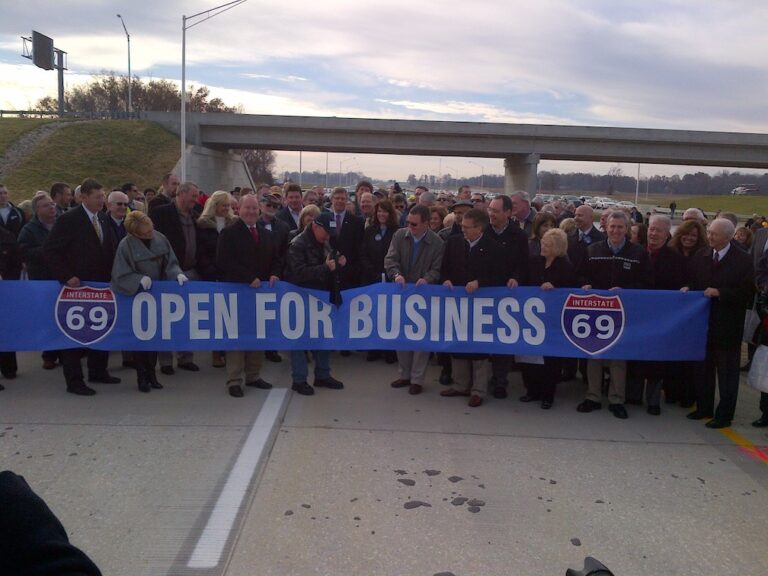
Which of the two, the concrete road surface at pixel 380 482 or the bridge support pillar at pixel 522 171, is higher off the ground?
the bridge support pillar at pixel 522 171

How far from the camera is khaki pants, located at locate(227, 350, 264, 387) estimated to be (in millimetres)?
6605

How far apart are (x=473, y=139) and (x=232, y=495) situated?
4679 cm

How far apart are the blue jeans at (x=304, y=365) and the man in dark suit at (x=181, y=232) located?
1.50m

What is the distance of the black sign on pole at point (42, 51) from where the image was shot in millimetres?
51866

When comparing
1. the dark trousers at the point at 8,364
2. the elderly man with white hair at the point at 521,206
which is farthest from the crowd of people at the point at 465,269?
the elderly man with white hair at the point at 521,206

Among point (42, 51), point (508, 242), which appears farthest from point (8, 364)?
point (42, 51)

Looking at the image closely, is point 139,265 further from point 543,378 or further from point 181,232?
point 543,378

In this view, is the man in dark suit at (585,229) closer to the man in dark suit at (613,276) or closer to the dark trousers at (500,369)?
the man in dark suit at (613,276)

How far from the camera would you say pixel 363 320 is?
22.3 feet

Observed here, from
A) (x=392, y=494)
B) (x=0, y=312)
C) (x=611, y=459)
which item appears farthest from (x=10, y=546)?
(x=0, y=312)

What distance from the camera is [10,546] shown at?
1.22m

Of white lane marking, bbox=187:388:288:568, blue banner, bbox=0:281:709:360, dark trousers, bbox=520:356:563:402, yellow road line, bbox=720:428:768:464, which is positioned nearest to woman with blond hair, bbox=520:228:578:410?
dark trousers, bbox=520:356:563:402

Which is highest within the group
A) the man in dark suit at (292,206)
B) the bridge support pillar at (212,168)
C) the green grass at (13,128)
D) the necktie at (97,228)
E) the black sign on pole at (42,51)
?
the black sign on pole at (42,51)

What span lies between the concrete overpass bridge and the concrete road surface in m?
43.1
